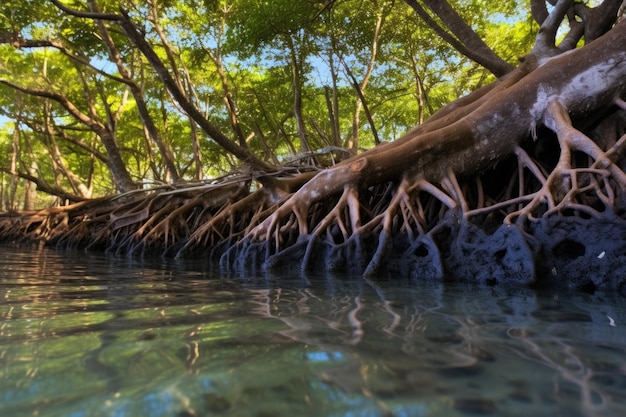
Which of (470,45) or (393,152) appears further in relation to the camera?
(470,45)

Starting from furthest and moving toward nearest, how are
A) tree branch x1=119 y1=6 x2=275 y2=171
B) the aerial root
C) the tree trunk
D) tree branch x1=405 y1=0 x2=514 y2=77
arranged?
tree branch x1=405 y1=0 x2=514 y2=77
tree branch x1=119 y1=6 x2=275 y2=171
the tree trunk
the aerial root

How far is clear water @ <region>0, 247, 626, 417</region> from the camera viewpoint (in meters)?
0.79

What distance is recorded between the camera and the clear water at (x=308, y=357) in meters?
0.79

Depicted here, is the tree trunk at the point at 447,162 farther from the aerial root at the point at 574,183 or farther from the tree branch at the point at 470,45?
the tree branch at the point at 470,45

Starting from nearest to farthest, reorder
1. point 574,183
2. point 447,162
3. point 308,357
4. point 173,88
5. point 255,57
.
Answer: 1. point 308,357
2. point 574,183
3. point 447,162
4. point 173,88
5. point 255,57

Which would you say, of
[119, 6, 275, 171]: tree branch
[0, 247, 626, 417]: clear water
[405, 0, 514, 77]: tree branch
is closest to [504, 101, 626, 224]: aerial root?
[0, 247, 626, 417]: clear water

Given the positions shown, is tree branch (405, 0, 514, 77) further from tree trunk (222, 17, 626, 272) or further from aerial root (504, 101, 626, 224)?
aerial root (504, 101, 626, 224)

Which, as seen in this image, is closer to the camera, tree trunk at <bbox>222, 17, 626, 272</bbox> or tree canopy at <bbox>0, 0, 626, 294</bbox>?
tree canopy at <bbox>0, 0, 626, 294</bbox>

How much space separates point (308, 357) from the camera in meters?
1.07

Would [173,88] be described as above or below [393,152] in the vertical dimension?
above

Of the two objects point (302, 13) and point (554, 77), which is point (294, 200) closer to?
point (554, 77)

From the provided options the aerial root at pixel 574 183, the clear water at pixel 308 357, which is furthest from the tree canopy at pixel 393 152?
the clear water at pixel 308 357

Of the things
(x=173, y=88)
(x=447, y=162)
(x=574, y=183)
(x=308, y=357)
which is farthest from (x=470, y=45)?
(x=308, y=357)

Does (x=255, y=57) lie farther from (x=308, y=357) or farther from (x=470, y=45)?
(x=308, y=357)
